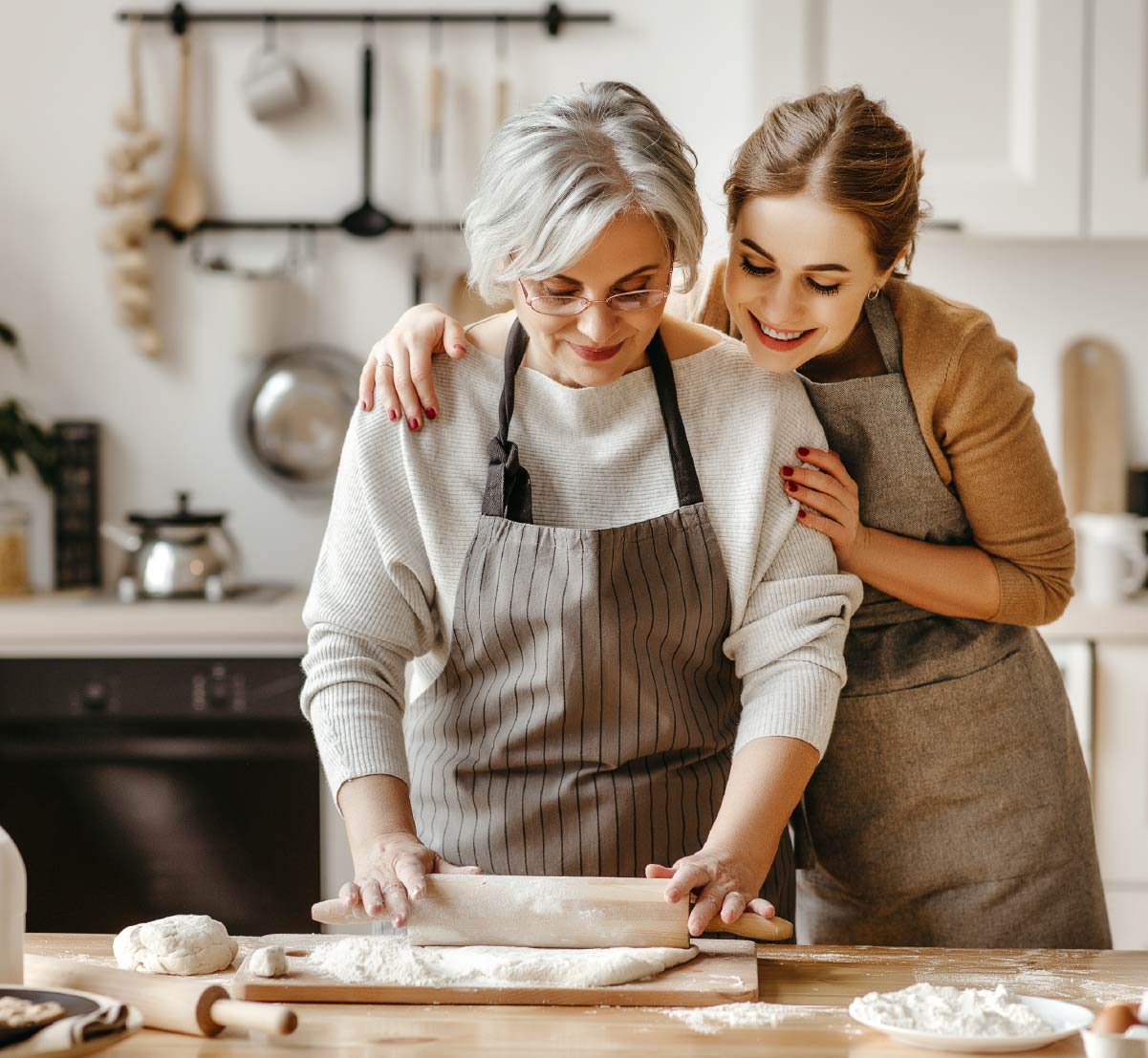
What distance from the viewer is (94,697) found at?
2.42m

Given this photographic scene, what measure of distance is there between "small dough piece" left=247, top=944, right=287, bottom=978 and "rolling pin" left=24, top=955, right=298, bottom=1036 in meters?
0.04

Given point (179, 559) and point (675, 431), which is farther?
point (179, 559)

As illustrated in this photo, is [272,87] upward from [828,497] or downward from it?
upward

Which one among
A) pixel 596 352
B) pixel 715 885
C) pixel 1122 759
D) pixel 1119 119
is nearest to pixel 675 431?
pixel 596 352

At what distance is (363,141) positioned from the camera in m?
→ 2.81

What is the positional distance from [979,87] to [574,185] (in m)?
1.52

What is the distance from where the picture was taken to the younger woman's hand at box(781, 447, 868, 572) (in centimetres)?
132

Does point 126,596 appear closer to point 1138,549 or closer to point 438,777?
Result: point 438,777

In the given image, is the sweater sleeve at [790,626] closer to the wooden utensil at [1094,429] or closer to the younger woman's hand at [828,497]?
the younger woman's hand at [828,497]

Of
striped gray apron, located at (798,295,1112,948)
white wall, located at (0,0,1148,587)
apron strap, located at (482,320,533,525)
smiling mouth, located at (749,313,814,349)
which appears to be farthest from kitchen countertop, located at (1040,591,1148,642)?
apron strap, located at (482,320,533,525)

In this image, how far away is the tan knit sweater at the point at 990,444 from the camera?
4.48 ft

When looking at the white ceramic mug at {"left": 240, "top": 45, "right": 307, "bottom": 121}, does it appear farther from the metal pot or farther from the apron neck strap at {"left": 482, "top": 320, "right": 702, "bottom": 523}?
the apron neck strap at {"left": 482, "top": 320, "right": 702, "bottom": 523}

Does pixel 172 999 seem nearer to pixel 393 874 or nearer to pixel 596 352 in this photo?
pixel 393 874

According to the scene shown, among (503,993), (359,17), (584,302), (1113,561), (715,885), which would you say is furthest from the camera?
(359,17)
